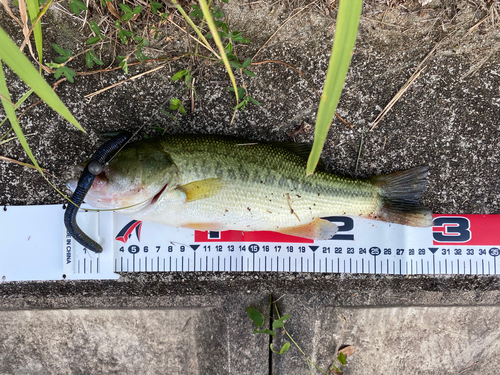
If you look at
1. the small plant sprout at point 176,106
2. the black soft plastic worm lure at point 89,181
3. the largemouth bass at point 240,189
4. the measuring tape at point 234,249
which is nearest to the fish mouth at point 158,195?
the largemouth bass at point 240,189

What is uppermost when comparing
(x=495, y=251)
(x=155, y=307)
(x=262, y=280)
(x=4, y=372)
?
(x=495, y=251)

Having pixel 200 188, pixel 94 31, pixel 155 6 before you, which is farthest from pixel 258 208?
pixel 94 31

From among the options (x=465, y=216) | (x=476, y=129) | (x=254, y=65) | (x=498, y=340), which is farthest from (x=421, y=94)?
(x=498, y=340)

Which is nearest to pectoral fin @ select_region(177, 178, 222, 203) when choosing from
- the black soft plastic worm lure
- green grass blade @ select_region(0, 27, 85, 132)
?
the black soft plastic worm lure

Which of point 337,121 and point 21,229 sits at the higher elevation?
point 337,121

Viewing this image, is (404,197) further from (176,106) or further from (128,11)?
(128,11)

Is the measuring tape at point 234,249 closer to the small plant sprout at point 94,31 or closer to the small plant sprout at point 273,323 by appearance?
the small plant sprout at point 273,323

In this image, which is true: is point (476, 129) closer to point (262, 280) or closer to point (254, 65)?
point (254, 65)
